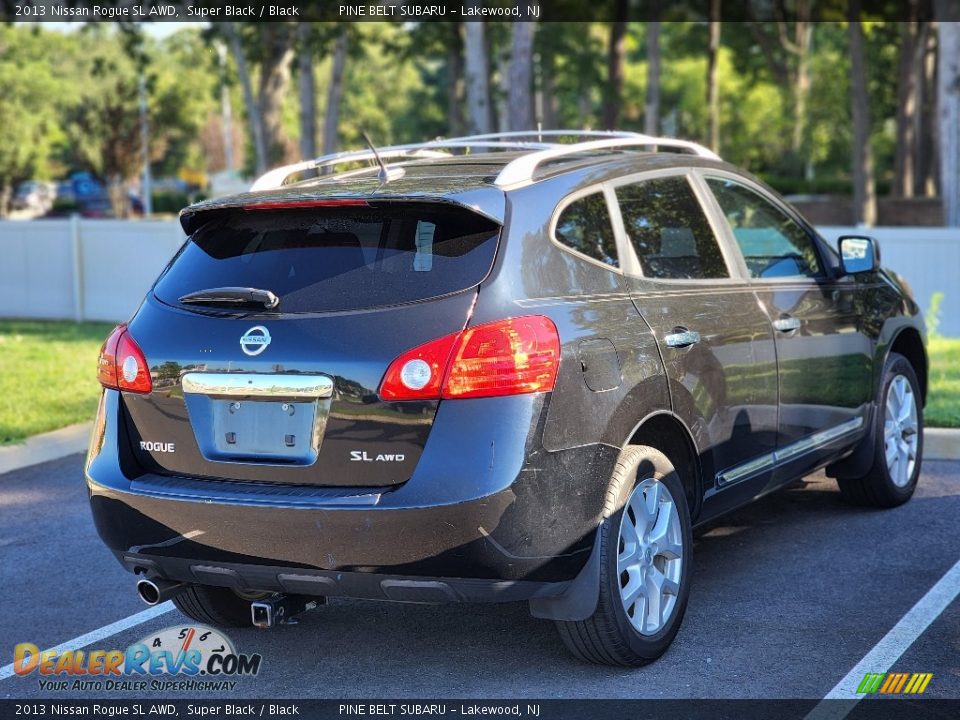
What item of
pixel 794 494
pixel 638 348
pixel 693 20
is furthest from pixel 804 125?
pixel 638 348

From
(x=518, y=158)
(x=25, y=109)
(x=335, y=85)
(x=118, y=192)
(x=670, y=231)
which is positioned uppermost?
(x=25, y=109)

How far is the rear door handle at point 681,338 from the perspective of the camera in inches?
189

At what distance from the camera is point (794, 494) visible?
7410 mm

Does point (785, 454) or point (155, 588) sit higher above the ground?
point (785, 454)

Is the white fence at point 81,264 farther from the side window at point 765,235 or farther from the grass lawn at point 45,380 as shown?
the side window at point 765,235

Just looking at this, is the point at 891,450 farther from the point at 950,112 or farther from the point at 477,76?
the point at 950,112

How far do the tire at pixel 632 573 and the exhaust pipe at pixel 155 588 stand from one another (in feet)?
4.43

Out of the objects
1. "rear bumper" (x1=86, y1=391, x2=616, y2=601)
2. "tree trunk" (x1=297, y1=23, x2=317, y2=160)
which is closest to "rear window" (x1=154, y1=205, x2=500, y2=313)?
"rear bumper" (x1=86, y1=391, x2=616, y2=601)

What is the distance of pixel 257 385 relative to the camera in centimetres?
420

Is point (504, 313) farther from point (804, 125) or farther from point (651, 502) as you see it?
point (804, 125)

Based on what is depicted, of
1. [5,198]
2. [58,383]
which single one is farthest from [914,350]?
[5,198]

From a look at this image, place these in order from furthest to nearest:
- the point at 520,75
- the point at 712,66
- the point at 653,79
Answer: the point at 712,66 < the point at 653,79 < the point at 520,75

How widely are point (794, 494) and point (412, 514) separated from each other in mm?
3955

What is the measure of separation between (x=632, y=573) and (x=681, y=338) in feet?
2.99
